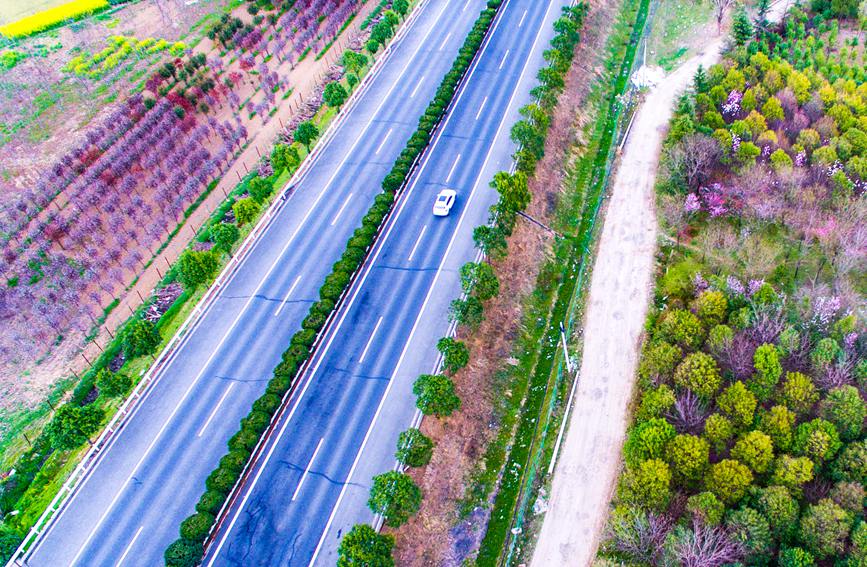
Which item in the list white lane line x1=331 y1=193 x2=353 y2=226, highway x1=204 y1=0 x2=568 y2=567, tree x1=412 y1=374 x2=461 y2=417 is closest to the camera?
highway x1=204 y1=0 x2=568 y2=567

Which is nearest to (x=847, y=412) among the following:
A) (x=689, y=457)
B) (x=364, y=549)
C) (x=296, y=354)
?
(x=689, y=457)

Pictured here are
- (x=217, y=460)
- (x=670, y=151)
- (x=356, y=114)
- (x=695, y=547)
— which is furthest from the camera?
(x=356, y=114)

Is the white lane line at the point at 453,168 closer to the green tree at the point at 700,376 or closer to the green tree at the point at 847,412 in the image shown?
the green tree at the point at 700,376

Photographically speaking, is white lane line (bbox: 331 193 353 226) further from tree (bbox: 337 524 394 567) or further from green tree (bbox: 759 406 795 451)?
green tree (bbox: 759 406 795 451)

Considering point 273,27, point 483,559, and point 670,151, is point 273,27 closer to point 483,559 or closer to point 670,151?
point 670,151

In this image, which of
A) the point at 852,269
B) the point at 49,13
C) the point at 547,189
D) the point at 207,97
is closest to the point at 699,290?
the point at 852,269

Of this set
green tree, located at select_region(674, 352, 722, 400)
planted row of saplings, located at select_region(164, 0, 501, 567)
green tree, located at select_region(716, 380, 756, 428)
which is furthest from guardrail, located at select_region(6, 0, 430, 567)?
green tree, located at select_region(716, 380, 756, 428)

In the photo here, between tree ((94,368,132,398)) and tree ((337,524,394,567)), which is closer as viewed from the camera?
tree ((337,524,394,567))

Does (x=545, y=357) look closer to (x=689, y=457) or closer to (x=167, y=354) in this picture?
(x=689, y=457)
